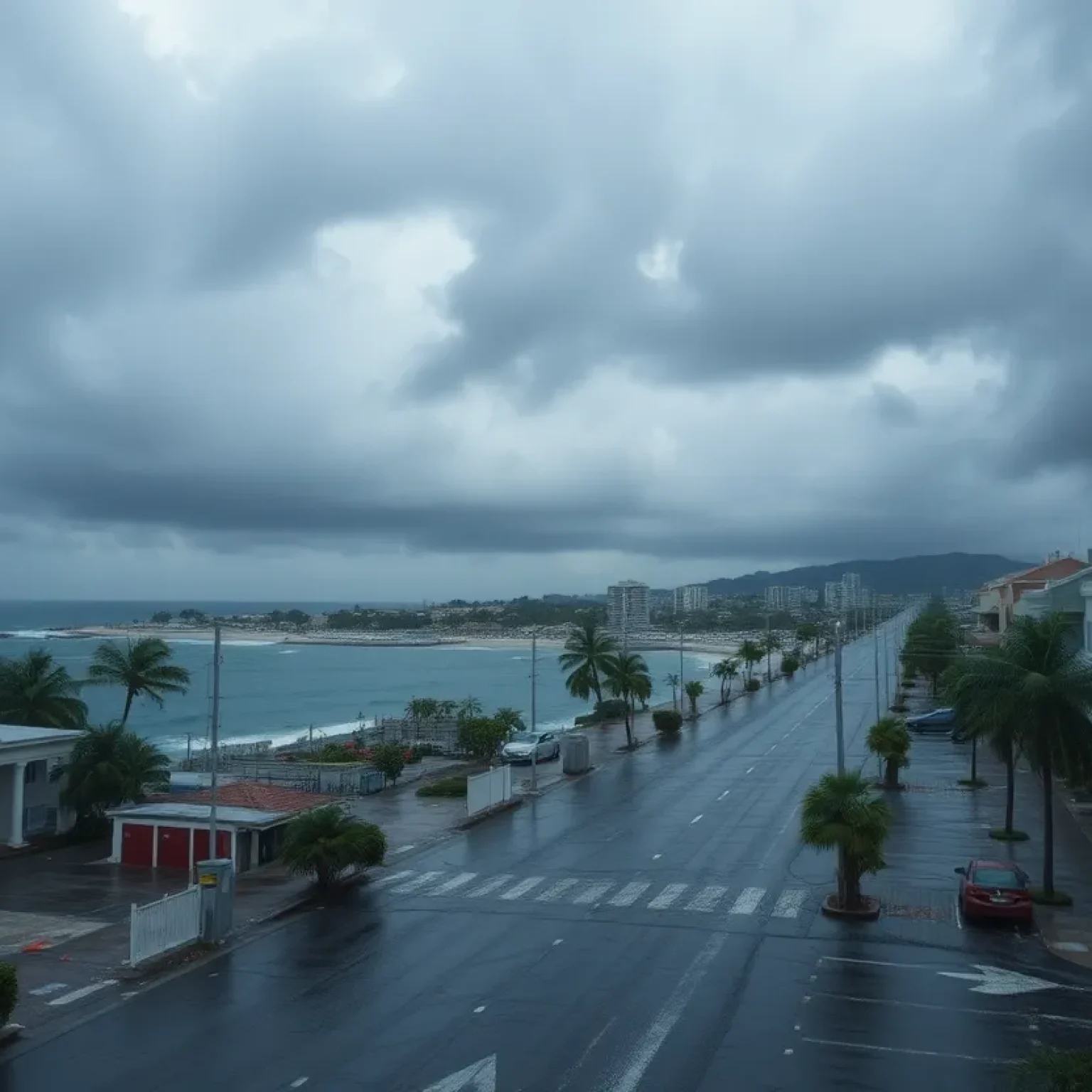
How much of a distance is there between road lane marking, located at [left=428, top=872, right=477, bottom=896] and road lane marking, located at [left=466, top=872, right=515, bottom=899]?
501 millimetres

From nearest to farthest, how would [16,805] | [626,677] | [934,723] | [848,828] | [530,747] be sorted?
[848,828], [16,805], [530,747], [626,677], [934,723]

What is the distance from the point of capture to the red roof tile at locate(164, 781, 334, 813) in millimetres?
30266

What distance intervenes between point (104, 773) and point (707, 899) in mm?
18726

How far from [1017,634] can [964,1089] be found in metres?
14.4

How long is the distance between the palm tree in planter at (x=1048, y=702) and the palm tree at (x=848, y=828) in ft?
12.1

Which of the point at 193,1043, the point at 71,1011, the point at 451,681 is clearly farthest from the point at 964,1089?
the point at 451,681

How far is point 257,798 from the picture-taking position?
Answer: 101ft

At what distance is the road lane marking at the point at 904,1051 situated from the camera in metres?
15.0

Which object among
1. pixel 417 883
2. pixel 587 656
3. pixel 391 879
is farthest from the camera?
pixel 587 656

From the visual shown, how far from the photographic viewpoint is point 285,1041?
52.5 feet

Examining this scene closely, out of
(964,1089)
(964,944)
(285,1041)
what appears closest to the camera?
(964,1089)

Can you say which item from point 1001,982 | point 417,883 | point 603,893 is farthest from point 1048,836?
point 417,883

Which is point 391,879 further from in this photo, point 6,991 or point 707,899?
point 6,991

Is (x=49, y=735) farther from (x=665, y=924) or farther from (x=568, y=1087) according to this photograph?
(x=568, y=1087)
